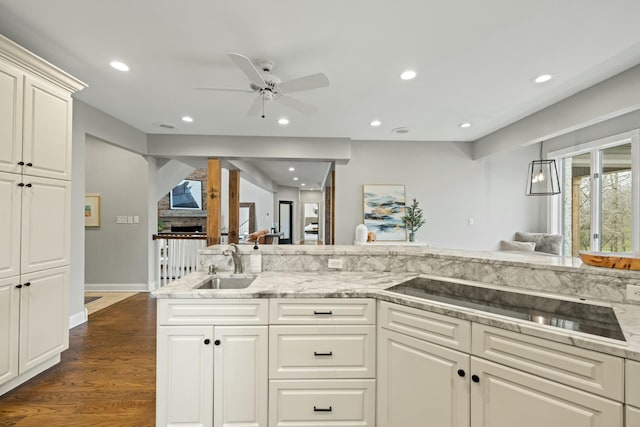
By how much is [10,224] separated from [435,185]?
5224mm

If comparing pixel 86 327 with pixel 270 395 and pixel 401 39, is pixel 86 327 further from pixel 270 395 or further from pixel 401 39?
pixel 401 39

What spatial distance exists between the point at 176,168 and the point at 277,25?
4.46 meters

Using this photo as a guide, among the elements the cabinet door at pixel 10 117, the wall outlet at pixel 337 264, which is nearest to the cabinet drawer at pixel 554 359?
the wall outlet at pixel 337 264

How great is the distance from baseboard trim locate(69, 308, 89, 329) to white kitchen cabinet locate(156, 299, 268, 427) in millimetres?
2472

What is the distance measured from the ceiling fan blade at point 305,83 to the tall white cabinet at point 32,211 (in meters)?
1.73

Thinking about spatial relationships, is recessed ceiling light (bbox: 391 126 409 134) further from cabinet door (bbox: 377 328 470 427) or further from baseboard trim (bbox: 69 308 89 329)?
baseboard trim (bbox: 69 308 89 329)

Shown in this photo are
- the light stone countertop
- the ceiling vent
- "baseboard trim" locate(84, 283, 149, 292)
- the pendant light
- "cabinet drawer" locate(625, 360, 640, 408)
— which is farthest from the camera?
"baseboard trim" locate(84, 283, 149, 292)

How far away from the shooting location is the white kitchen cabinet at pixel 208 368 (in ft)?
5.12

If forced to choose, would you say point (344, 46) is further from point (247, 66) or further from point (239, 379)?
point (239, 379)

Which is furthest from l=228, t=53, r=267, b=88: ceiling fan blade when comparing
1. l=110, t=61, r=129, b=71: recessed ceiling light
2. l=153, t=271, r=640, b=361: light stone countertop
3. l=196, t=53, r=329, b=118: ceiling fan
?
l=153, t=271, r=640, b=361: light stone countertop

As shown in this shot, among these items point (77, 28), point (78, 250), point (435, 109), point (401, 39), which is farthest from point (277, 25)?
point (78, 250)

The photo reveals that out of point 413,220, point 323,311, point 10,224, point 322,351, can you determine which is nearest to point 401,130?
point 413,220

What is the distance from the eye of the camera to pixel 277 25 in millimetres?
1890

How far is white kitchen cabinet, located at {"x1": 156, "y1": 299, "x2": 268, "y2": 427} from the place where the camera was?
1562 mm
